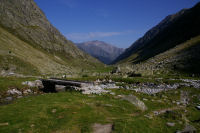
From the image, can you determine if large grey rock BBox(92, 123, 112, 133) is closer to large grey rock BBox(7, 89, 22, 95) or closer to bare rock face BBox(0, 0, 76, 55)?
large grey rock BBox(7, 89, 22, 95)

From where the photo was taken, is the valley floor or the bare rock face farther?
the bare rock face

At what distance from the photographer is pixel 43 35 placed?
652ft

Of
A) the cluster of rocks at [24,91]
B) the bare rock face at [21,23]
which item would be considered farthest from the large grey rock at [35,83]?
the bare rock face at [21,23]

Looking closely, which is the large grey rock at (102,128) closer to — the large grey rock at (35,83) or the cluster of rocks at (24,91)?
the cluster of rocks at (24,91)

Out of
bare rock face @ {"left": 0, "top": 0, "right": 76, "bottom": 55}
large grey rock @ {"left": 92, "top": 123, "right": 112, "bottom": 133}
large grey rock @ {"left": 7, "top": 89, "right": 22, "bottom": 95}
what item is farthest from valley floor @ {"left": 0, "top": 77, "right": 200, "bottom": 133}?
bare rock face @ {"left": 0, "top": 0, "right": 76, "bottom": 55}

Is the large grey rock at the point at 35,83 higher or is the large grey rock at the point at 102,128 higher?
the large grey rock at the point at 35,83

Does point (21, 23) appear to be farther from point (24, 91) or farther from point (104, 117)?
point (104, 117)

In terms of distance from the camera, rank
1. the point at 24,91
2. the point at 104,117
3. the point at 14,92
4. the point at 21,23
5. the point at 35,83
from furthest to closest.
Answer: the point at 21,23 < the point at 35,83 < the point at 24,91 < the point at 14,92 < the point at 104,117

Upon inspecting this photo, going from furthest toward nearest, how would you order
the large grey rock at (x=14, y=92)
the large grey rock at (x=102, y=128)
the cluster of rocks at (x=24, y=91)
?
the large grey rock at (x=14, y=92)
the cluster of rocks at (x=24, y=91)
the large grey rock at (x=102, y=128)

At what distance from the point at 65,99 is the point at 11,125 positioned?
31.9 feet

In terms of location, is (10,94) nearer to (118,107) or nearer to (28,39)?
(118,107)

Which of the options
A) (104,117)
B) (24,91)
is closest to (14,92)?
(24,91)

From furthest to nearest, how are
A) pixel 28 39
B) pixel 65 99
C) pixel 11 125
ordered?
pixel 28 39 → pixel 65 99 → pixel 11 125

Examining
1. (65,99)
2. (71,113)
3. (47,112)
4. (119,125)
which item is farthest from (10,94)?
(119,125)
